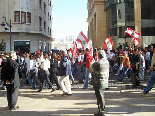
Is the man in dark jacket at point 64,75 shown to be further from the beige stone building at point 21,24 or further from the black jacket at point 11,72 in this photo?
the beige stone building at point 21,24

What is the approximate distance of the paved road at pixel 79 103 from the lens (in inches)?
236

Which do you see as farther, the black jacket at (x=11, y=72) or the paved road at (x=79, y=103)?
the black jacket at (x=11, y=72)

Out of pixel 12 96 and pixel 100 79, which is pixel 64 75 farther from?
pixel 100 79

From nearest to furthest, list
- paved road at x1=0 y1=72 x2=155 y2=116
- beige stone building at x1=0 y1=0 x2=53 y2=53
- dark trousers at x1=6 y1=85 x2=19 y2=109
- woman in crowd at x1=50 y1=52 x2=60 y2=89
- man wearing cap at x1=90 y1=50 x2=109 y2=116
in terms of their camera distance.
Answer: man wearing cap at x1=90 y1=50 x2=109 y2=116, paved road at x1=0 y1=72 x2=155 y2=116, dark trousers at x1=6 y1=85 x2=19 y2=109, woman in crowd at x1=50 y1=52 x2=60 y2=89, beige stone building at x1=0 y1=0 x2=53 y2=53

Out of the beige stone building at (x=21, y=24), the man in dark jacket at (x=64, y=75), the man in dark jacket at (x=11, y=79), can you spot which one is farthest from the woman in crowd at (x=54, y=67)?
the beige stone building at (x=21, y=24)

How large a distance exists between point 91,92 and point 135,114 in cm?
322

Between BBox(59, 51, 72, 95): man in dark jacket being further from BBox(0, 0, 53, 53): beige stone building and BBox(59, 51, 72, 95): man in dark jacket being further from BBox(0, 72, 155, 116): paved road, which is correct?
BBox(0, 0, 53, 53): beige stone building

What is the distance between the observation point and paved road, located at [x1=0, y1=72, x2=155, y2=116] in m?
5.98

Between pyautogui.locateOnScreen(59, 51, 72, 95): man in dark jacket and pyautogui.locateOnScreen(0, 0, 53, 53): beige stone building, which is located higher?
pyautogui.locateOnScreen(0, 0, 53, 53): beige stone building

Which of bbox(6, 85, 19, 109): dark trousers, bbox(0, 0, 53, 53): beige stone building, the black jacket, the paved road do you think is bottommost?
the paved road

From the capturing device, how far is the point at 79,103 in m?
7.05

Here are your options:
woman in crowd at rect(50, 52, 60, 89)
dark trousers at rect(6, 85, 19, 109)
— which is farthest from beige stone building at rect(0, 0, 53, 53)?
dark trousers at rect(6, 85, 19, 109)

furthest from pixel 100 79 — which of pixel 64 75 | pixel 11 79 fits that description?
pixel 64 75

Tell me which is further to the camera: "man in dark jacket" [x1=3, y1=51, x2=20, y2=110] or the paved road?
"man in dark jacket" [x1=3, y1=51, x2=20, y2=110]
